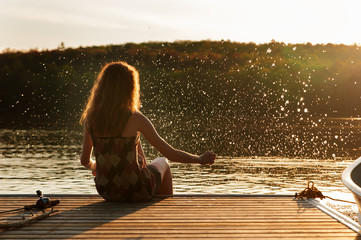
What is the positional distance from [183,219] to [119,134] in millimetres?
1086

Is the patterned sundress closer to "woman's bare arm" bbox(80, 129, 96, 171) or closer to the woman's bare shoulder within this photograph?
"woman's bare arm" bbox(80, 129, 96, 171)

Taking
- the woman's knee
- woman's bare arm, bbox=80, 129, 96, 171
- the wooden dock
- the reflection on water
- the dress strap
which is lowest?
the reflection on water

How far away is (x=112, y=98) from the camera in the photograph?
507 cm

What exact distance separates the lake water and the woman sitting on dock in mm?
9234

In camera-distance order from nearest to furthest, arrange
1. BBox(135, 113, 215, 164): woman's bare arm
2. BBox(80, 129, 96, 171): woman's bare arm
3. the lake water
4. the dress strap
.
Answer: BBox(135, 113, 215, 164): woman's bare arm → the dress strap → BBox(80, 129, 96, 171): woman's bare arm → the lake water

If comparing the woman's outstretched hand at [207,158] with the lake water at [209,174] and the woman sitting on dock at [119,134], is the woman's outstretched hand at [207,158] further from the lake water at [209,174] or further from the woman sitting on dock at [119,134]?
the lake water at [209,174]

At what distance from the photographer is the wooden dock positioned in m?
4.44

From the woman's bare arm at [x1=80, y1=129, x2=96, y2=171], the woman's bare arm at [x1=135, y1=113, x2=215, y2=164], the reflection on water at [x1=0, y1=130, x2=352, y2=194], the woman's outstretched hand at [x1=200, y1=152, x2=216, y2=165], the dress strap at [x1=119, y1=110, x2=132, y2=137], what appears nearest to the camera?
the woman's outstretched hand at [x1=200, y1=152, x2=216, y2=165]

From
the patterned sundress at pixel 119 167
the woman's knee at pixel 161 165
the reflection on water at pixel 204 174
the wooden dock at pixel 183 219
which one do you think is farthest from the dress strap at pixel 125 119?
the reflection on water at pixel 204 174

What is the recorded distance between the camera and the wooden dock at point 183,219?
14.6 feet

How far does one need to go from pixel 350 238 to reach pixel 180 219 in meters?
1.60

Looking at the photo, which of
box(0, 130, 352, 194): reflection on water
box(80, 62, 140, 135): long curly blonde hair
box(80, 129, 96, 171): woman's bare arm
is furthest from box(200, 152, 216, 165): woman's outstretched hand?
box(0, 130, 352, 194): reflection on water

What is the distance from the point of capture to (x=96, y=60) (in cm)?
9812

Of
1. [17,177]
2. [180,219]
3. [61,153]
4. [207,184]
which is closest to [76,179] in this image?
[17,177]
